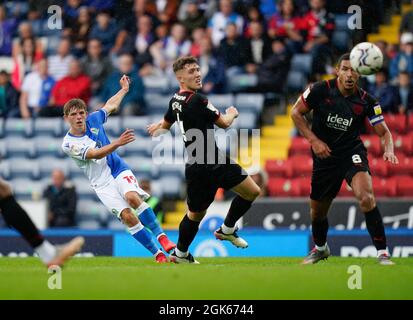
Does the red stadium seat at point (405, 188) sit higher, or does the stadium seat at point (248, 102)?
the stadium seat at point (248, 102)

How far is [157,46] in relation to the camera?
19.4 meters

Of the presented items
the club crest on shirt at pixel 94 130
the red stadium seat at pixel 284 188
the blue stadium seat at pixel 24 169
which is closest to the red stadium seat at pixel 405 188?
the red stadium seat at pixel 284 188

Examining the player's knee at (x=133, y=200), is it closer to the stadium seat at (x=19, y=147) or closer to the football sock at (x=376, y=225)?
the football sock at (x=376, y=225)

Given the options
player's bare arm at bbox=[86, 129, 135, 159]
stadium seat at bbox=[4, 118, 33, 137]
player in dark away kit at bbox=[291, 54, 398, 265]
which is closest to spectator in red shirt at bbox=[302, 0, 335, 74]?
stadium seat at bbox=[4, 118, 33, 137]

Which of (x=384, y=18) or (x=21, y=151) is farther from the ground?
(x=384, y=18)

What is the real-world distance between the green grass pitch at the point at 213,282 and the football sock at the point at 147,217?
640mm

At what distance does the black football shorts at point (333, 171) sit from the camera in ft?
35.8

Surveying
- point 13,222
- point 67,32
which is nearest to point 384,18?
point 67,32

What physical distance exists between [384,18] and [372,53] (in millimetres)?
9568

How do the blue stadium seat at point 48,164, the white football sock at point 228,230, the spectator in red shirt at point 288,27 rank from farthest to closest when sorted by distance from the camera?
the blue stadium seat at point 48,164
the spectator in red shirt at point 288,27
the white football sock at point 228,230

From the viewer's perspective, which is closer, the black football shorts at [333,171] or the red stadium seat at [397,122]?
the black football shorts at [333,171]

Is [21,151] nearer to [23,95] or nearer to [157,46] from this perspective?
[23,95]

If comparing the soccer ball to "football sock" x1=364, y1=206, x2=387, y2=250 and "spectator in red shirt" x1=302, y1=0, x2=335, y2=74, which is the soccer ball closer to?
"football sock" x1=364, y1=206, x2=387, y2=250

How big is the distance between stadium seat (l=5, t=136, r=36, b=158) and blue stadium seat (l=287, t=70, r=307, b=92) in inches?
191
